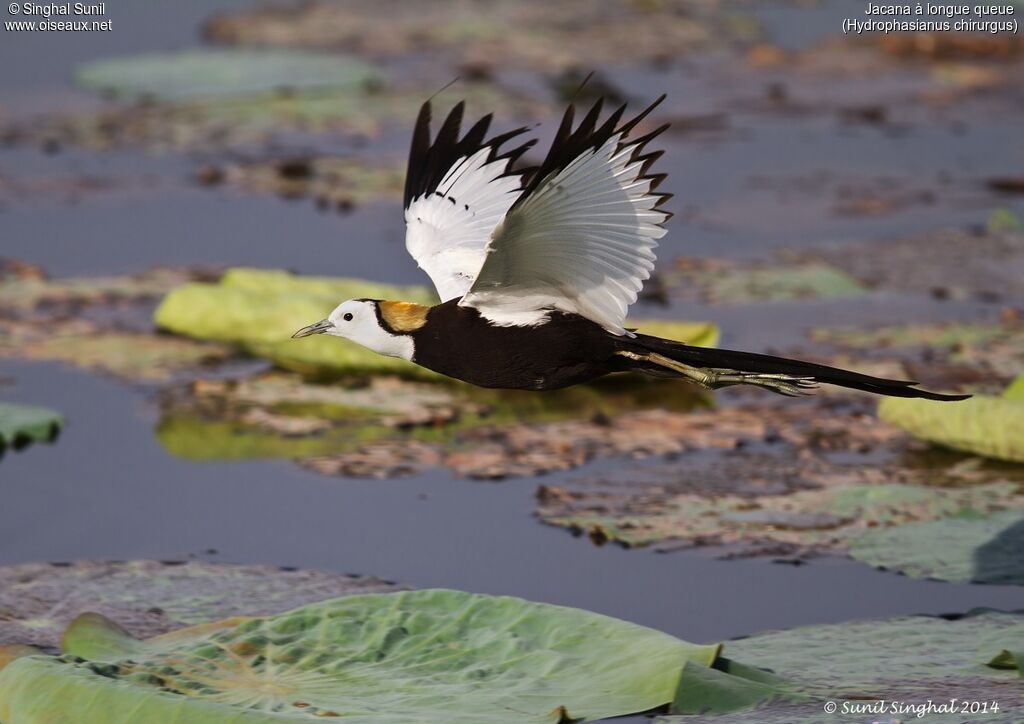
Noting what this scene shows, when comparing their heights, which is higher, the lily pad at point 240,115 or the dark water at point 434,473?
the lily pad at point 240,115

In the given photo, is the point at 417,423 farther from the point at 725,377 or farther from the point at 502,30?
the point at 502,30

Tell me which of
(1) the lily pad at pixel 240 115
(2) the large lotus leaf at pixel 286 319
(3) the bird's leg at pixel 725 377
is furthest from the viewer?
(1) the lily pad at pixel 240 115

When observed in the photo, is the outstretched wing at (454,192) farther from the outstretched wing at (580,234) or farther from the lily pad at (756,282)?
the lily pad at (756,282)

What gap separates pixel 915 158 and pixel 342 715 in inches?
363

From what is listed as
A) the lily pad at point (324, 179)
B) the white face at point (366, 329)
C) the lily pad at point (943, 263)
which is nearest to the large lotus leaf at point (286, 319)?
the white face at point (366, 329)

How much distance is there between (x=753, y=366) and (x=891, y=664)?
3.23ft

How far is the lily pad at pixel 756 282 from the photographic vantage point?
9.06 m

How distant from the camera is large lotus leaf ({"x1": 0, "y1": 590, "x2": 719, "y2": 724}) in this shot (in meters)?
4.39

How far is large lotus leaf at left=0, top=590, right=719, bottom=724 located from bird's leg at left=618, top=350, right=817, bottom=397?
87 centimetres

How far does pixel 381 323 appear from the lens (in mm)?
5438

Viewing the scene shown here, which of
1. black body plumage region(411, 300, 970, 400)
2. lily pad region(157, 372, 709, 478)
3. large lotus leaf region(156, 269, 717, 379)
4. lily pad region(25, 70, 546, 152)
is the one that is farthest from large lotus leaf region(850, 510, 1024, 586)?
lily pad region(25, 70, 546, 152)

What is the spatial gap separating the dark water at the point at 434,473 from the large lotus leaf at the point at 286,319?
49 centimetres

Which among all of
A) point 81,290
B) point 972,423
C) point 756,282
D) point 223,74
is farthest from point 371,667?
point 223,74

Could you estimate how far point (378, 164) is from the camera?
1189cm
